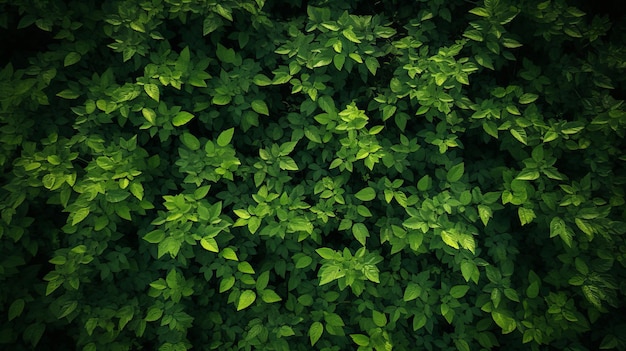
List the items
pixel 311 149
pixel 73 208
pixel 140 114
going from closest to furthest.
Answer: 1. pixel 73 208
2. pixel 140 114
3. pixel 311 149

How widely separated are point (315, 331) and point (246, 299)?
466 mm

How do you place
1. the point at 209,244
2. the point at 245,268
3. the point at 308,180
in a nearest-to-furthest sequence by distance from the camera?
the point at 209,244, the point at 245,268, the point at 308,180

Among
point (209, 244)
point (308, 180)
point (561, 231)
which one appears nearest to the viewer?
point (209, 244)

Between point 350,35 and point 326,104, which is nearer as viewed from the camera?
point 350,35

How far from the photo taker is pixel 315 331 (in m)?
2.73

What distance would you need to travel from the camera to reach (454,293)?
274cm

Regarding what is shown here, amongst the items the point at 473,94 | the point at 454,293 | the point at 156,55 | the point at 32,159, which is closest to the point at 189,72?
the point at 156,55

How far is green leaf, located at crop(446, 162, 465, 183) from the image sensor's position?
2719 mm

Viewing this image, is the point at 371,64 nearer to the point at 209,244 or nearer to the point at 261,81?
the point at 261,81

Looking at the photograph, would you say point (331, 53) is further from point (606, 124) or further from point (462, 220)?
point (606, 124)

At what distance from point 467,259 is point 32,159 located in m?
2.60

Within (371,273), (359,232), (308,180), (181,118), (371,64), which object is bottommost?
(371,273)

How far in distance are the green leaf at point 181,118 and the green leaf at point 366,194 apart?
1102 mm

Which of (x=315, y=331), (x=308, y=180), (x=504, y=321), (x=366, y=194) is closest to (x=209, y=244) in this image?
(x=308, y=180)
